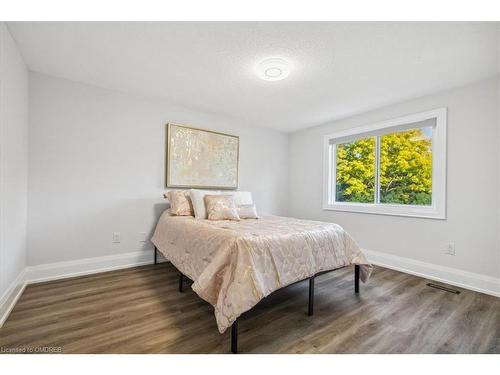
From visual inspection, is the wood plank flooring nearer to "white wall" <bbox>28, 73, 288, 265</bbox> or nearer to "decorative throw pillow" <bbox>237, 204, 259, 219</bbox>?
"white wall" <bbox>28, 73, 288, 265</bbox>

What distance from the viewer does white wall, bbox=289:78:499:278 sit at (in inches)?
93.4

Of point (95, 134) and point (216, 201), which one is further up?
point (95, 134)

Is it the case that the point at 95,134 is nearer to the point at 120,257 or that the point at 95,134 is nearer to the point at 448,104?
the point at 120,257

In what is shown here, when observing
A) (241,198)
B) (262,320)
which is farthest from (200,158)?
(262,320)

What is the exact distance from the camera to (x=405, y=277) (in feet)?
8.98

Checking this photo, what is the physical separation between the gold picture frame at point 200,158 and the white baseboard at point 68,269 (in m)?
1.08

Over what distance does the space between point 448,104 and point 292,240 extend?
2.59 meters

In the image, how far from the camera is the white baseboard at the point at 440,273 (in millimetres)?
2330

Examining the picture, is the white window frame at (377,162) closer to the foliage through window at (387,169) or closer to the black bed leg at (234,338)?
the foliage through window at (387,169)

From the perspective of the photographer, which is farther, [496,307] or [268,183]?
[268,183]

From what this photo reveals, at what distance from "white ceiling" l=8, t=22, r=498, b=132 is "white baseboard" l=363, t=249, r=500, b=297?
2.10 metres

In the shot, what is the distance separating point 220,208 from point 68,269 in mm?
1845
